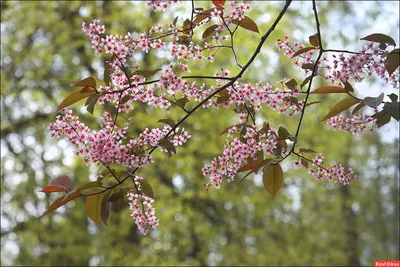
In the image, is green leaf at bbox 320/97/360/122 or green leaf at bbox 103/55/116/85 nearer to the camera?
green leaf at bbox 320/97/360/122

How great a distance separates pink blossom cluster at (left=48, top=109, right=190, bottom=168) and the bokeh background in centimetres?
289

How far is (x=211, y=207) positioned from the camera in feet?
17.7

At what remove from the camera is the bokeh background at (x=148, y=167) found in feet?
15.8

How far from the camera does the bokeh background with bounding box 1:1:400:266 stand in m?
4.80

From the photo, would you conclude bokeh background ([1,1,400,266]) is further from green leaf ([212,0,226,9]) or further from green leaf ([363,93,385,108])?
green leaf ([363,93,385,108])

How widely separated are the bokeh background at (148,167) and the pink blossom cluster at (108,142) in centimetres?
289

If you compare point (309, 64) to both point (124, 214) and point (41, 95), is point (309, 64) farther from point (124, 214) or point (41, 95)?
point (41, 95)

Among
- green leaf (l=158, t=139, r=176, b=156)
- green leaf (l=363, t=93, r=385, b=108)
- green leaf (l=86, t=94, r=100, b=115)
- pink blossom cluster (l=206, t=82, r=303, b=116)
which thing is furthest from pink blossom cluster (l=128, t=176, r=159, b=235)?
green leaf (l=363, t=93, r=385, b=108)

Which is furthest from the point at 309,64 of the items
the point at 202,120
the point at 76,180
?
the point at 76,180

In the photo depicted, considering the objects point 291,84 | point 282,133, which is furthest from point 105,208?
point 291,84

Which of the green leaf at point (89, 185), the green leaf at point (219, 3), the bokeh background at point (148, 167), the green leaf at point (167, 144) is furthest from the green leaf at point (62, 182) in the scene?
the bokeh background at point (148, 167)

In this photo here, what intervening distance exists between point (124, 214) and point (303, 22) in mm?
3070

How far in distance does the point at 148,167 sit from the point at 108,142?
11.9 ft

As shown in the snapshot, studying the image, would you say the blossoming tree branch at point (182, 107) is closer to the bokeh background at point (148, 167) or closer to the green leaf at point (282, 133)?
the green leaf at point (282, 133)
